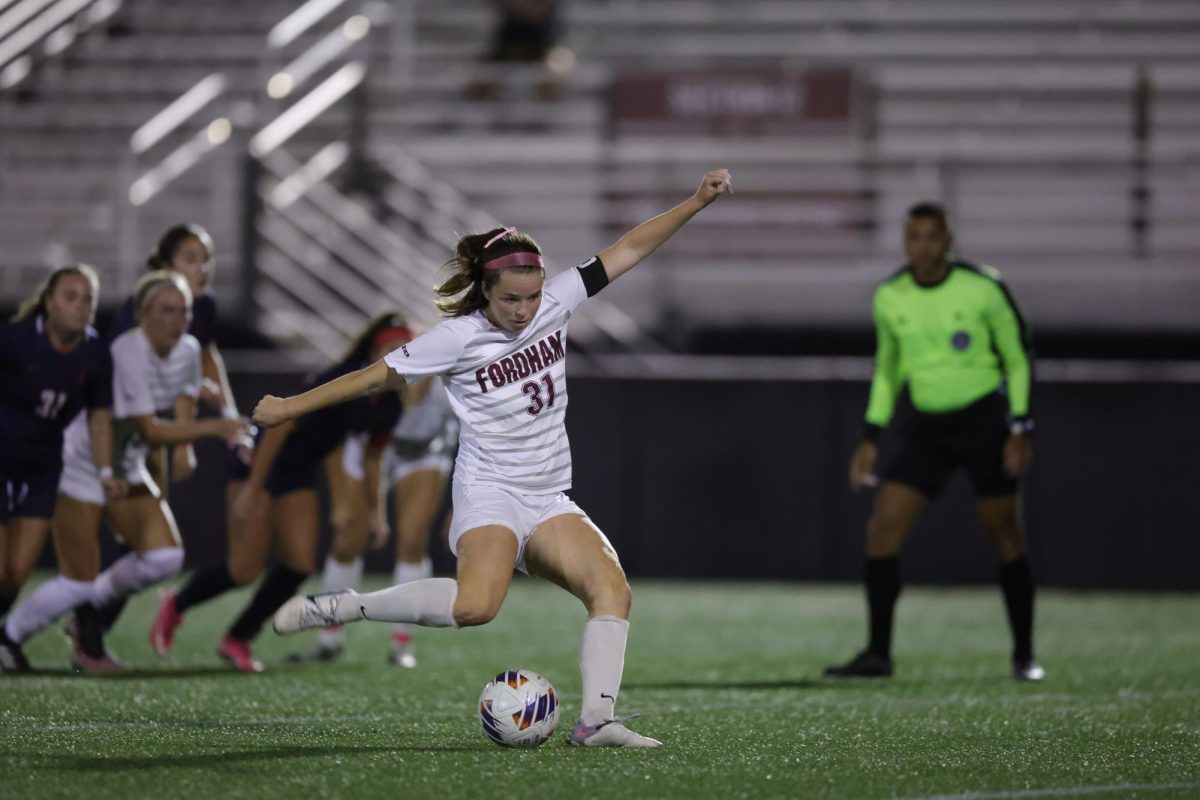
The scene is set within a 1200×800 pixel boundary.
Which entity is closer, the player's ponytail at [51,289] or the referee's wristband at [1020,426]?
the player's ponytail at [51,289]

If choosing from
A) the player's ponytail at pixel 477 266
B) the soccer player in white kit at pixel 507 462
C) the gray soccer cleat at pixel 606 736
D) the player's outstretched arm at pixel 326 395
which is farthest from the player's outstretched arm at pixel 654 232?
the gray soccer cleat at pixel 606 736

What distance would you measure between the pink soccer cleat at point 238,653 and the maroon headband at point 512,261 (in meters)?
3.10

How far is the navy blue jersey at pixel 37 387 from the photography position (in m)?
7.53

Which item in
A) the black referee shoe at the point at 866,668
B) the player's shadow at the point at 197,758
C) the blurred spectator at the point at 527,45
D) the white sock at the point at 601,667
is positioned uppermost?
the blurred spectator at the point at 527,45

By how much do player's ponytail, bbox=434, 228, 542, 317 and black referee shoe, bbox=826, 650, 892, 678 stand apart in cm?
301

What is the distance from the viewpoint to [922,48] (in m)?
15.9

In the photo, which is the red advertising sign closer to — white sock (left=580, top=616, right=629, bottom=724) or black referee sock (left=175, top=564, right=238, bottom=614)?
black referee sock (left=175, top=564, right=238, bottom=614)

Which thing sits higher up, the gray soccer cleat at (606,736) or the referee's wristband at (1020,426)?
the referee's wristband at (1020,426)

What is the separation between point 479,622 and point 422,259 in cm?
915

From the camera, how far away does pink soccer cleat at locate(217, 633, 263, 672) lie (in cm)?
822

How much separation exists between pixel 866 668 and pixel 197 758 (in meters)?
3.67

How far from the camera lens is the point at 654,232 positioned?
616 centimetres

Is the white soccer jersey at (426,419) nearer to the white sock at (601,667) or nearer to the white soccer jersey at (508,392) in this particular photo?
the white soccer jersey at (508,392)

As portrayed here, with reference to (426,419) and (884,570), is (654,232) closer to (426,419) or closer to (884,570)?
(884,570)
